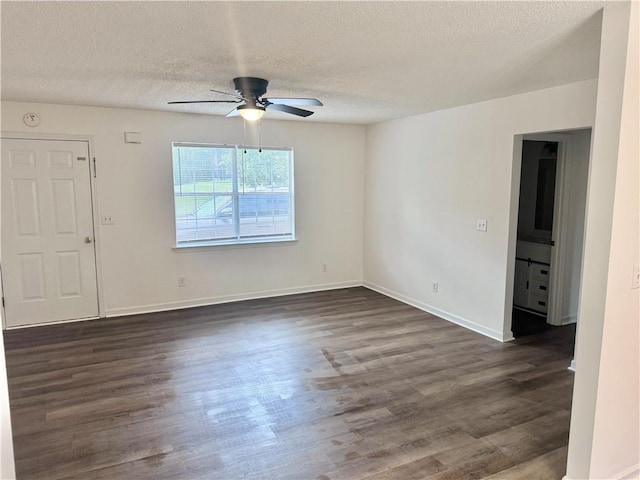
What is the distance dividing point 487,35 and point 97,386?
3.54m

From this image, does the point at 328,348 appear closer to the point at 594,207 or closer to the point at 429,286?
the point at 429,286

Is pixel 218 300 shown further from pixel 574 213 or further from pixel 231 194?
pixel 574 213

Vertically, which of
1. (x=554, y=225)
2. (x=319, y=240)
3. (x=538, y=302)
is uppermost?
(x=554, y=225)

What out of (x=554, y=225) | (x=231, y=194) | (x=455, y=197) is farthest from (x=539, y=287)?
(x=231, y=194)

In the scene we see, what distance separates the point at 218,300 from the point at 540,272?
12.8ft

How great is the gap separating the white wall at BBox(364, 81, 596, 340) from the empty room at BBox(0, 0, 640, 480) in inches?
1.1

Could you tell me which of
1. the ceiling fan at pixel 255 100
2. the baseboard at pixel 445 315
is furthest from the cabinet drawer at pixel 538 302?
the ceiling fan at pixel 255 100

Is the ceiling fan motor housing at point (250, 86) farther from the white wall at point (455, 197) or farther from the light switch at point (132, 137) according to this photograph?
the white wall at point (455, 197)

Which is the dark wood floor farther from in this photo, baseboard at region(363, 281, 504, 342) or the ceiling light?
the ceiling light

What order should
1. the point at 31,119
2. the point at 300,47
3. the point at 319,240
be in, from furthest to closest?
the point at 319,240 → the point at 31,119 → the point at 300,47

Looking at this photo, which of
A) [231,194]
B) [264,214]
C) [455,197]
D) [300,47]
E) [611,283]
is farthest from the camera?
[264,214]

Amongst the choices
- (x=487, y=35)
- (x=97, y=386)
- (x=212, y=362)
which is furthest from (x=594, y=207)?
(x=97, y=386)

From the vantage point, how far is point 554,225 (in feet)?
14.7

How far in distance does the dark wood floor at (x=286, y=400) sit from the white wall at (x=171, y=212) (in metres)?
0.66
